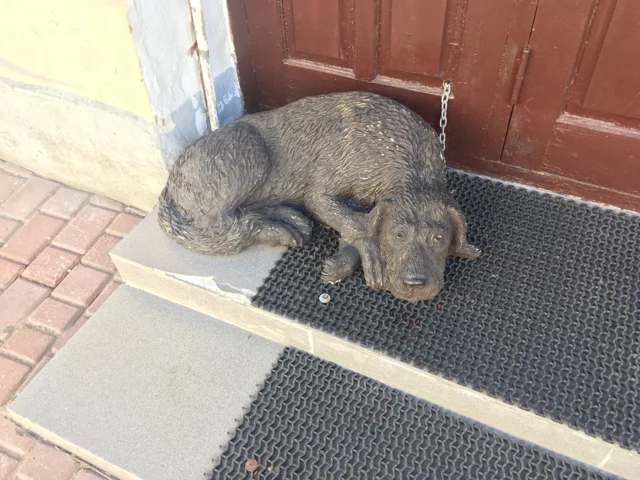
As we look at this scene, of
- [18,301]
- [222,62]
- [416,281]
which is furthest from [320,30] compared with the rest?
[18,301]

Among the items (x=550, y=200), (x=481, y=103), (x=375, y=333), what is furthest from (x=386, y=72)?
(x=375, y=333)

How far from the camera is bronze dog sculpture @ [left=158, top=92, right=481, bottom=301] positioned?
2443 millimetres

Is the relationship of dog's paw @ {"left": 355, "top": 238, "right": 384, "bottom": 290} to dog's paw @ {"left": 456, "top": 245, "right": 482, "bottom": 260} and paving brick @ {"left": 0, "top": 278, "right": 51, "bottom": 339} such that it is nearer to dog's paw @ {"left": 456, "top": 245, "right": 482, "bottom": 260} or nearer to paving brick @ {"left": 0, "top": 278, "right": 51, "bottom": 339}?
dog's paw @ {"left": 456, "top": 245, "right": 482, "bottom": 260}

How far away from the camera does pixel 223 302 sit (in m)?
2.66

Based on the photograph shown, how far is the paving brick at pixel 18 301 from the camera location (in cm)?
302

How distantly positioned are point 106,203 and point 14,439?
1.70 metres

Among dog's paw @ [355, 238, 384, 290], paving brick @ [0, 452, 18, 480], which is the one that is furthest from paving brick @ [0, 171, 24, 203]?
dog's paw @ [355, 238, 384, 290]

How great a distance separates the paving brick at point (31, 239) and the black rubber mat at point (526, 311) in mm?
1792

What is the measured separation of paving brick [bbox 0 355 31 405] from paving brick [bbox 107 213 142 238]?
1011 mm

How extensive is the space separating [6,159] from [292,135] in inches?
104

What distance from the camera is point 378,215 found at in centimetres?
244

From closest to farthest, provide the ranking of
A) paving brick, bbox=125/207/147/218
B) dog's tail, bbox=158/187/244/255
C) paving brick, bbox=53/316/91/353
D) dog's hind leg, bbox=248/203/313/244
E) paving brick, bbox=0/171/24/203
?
dog's tail, bbox=158/187/244/255
dog's hind leg, bbox=248/203/313/244
paving brick, bbox=53/316/91/353
paving brick, bbox=125/207/147/218
paving brick, bbox=0/171/24/203

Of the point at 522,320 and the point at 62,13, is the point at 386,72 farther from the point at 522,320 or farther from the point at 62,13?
the point at 62,13

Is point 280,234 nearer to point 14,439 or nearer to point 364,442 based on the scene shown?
point 364,442
